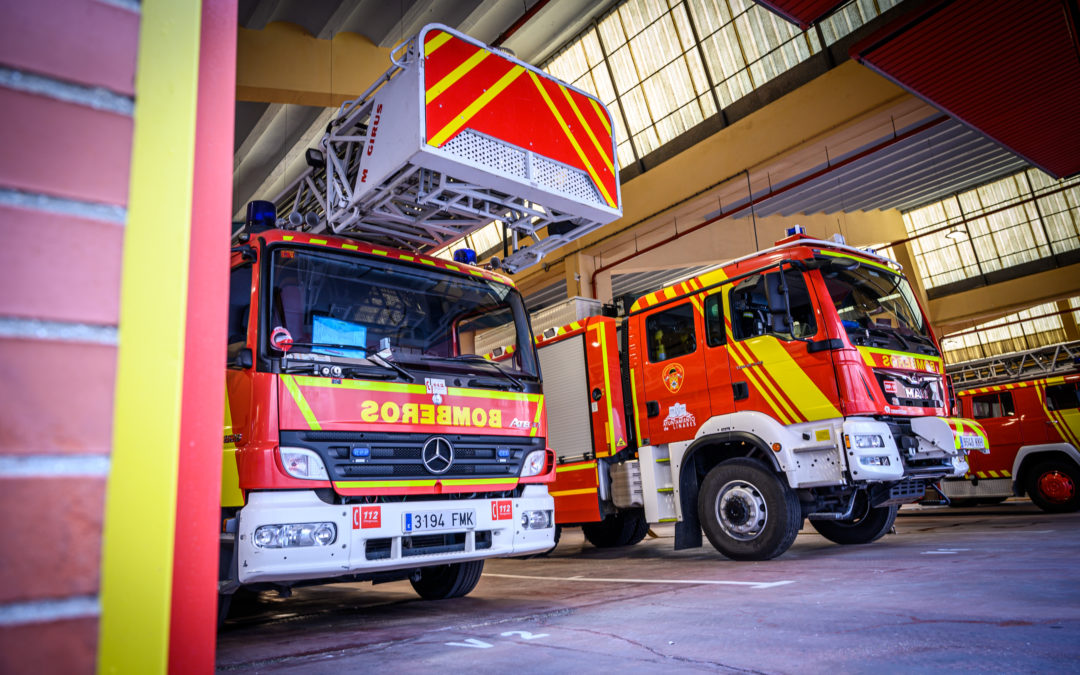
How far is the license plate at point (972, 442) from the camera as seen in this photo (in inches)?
232

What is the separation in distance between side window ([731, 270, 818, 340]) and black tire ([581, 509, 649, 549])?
3.64 meters

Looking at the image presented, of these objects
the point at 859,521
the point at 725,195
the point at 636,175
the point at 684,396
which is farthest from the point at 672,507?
the point at 636,175

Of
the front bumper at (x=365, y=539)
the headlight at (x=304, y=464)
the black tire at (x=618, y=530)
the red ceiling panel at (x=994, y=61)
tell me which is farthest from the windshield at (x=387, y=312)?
the red ceiling panel at (x=994, y=61)

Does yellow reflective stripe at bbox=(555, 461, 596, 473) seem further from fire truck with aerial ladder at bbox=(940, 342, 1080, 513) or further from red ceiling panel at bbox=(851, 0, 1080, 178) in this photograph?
fire truck with aerial ladder at bbox=(940, 342, 1080, 513)

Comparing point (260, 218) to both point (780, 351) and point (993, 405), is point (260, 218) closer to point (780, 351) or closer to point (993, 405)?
point (780, 351)

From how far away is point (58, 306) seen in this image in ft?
2.67

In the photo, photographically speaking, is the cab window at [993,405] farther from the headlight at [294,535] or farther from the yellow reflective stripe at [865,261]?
the headlight at [294,535]

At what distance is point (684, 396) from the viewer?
652 cm

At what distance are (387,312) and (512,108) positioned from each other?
4.89ft

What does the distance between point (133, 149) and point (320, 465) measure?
2.95 metres

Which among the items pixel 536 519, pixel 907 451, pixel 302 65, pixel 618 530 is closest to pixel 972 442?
pixel 907 451

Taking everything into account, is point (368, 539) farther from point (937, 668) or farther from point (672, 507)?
point (672, 507)

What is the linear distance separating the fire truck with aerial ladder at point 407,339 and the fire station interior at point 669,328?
0.06 meters

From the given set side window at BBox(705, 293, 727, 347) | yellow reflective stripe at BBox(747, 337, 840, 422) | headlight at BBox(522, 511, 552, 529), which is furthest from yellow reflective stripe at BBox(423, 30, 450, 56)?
yellow reflective stripe at BBox(747, 337, 840, 422)
